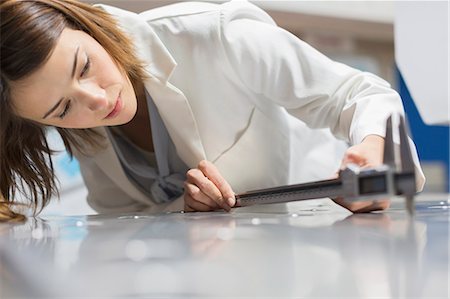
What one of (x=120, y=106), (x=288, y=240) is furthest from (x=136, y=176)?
(x=288, y=240)

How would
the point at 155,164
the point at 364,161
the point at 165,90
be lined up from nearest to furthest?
the point at 364,161
the point at 165,90
the point at 155,164

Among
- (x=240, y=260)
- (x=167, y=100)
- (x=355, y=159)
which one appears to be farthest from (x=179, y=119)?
(x=240, y=260)

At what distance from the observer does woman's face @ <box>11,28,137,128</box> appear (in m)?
1.00

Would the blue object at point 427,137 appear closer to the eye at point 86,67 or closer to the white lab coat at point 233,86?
the white lab coat at point 233,86

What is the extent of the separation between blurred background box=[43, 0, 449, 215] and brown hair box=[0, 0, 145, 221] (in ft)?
3.86

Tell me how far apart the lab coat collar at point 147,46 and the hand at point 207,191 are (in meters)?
0.20

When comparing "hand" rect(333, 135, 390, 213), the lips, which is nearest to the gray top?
the lips

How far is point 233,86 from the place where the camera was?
1.26m

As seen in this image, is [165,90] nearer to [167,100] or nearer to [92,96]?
[167,100]

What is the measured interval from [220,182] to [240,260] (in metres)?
0.58

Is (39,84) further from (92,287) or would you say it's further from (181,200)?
(92,287)

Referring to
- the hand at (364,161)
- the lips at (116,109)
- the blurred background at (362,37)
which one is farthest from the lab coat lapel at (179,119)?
the blurred background at (362,37)

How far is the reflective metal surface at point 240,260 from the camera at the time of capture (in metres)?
0.37

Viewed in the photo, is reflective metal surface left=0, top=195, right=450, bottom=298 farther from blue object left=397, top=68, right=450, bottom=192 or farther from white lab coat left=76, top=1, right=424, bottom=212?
blue object left=397, top=68, right=450, bottom=192
